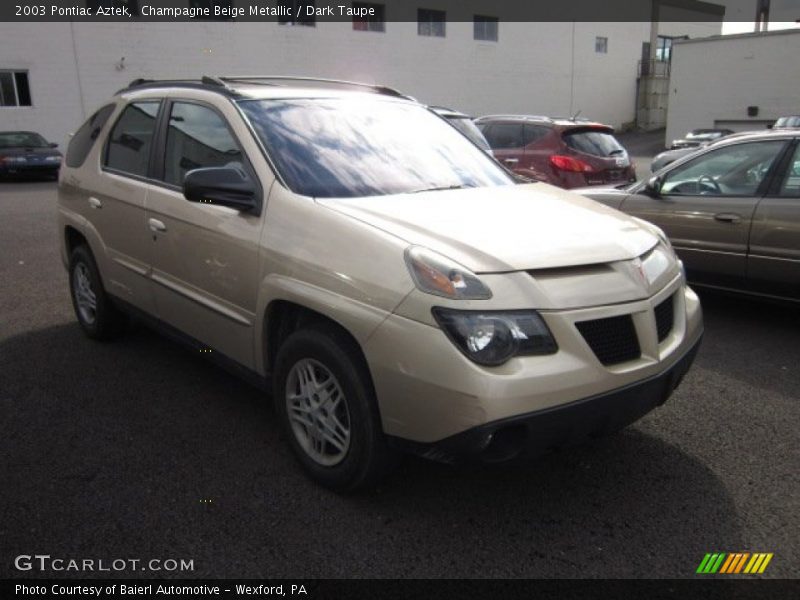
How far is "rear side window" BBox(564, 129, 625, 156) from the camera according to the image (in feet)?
33.1

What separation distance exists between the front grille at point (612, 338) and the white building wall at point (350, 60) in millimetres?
25696

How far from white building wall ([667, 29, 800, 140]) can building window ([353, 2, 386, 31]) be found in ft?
51.3

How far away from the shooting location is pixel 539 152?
10227 mm

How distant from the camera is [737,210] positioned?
539 cm

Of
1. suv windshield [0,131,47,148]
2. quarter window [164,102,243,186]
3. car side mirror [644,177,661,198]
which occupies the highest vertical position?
quarter window [164,102,243,186]

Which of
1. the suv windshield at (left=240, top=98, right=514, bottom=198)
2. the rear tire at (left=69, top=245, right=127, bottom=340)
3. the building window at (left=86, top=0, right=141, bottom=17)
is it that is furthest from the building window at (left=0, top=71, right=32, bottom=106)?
the suv windshield at (left=240, top=98, right=514, bottom=198)

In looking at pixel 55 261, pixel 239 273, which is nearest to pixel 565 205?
pixel 239 273

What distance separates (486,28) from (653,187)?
30987mm

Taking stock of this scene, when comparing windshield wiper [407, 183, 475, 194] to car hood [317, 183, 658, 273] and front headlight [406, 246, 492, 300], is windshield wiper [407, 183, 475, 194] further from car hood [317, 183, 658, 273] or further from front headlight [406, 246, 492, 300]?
front headlight [406, 246, 492, 300]

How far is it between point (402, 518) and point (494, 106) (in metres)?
34.5

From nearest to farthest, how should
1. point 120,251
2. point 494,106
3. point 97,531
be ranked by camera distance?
point 97,531, point 120,251, point 494,106

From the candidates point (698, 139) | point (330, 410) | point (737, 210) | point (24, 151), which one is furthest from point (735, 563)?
point (698, 139)

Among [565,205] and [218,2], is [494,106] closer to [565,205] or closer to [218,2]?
[218,2]

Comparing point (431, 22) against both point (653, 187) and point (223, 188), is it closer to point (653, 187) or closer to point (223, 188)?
point (653, 187)
